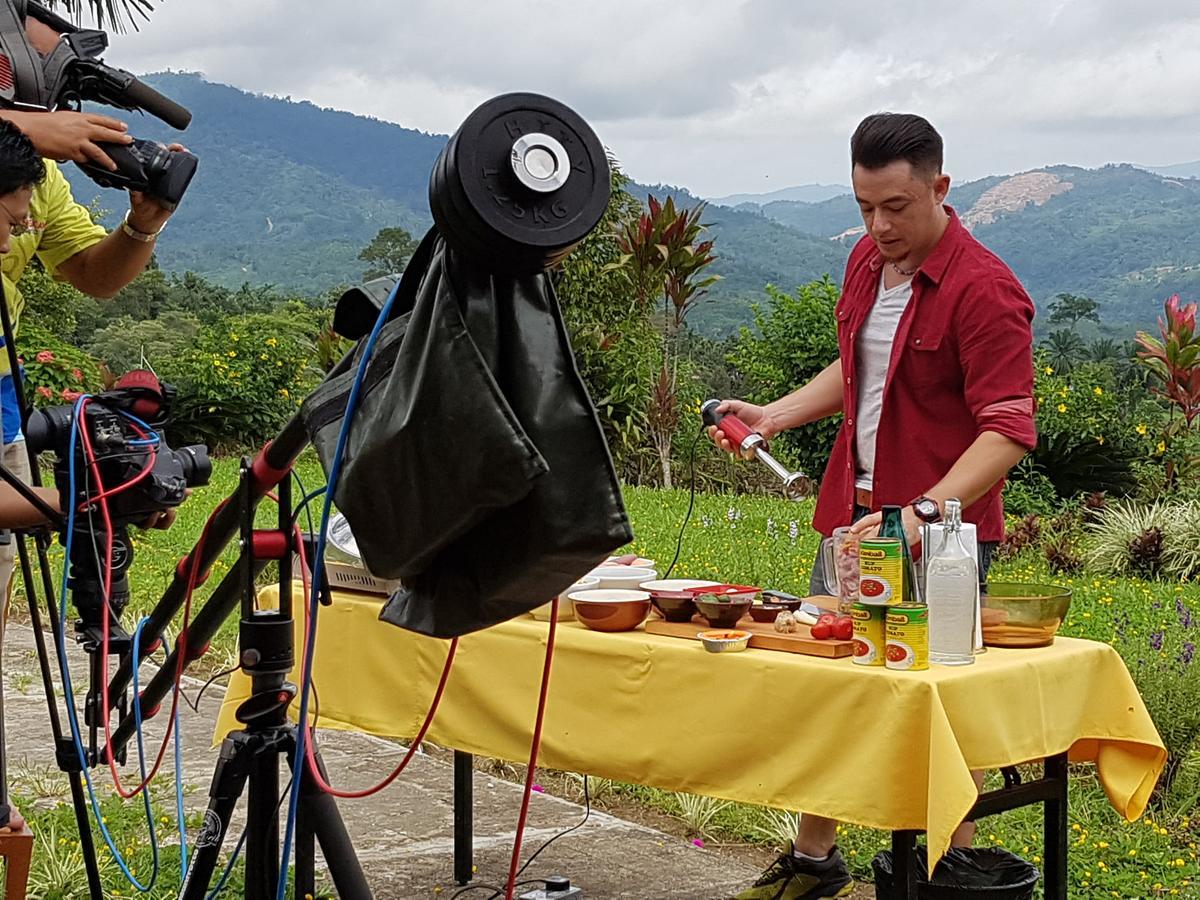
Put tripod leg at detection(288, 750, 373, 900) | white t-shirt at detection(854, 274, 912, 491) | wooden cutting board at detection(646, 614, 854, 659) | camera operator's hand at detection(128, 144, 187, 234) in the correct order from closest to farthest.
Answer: tripod leg at detection(288, 750, 373, 900), wooden cutting board at detection(646, 614, 854, 659), camera operator's hand at detection(128, 144, 187, 234), white t-shirt at detection(854, 274, 912, 491)

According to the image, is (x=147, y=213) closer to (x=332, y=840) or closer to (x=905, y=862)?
(x=332, y=840)

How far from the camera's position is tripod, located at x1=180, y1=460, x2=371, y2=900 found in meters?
1.85

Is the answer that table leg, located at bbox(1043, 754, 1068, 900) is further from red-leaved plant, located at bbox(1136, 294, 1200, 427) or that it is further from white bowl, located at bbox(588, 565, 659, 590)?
red-leaved plant, located at bbox(1136, 294, 1200, 427)

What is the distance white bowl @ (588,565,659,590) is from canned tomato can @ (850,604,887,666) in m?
0.72

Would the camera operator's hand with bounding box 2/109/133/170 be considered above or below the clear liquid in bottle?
above

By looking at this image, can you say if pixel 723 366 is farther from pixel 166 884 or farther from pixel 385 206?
pixel 385 206

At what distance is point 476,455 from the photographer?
54.4 inches

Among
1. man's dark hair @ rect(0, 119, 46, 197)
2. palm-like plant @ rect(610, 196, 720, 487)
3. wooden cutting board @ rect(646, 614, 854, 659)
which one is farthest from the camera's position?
palm-like plant @ rect(610, 196, 720, 487)

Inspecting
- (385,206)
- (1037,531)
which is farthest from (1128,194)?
(1037,531)

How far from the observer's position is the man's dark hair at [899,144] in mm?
3072

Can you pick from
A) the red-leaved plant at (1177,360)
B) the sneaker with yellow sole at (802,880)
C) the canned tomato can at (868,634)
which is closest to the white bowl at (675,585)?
the canned tomato can at (868,634)

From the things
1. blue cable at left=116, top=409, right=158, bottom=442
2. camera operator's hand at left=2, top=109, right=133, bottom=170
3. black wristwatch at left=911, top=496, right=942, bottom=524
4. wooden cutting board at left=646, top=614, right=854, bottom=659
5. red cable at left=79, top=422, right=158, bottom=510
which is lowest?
wooden cutting board at left=646, top=614, right=854, bottom=659

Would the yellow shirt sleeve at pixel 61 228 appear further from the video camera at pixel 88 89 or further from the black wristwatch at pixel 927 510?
the black wristwatch at pixel 927 510

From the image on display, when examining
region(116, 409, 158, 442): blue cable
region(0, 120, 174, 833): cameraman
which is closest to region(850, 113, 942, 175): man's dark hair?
region(0, 120, 174, 833): cameraman
